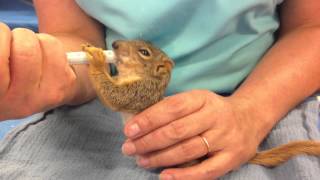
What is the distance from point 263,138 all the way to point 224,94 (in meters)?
0.16

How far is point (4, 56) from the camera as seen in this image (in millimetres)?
557

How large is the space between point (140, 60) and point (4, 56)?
28 centimetres

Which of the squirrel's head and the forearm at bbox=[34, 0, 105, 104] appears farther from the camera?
the forearm at bbox=[34, 0, 105, 104]

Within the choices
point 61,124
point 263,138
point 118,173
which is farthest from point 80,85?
point 263,138

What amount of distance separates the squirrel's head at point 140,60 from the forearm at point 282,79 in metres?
0.15

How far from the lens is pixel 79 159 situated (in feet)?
2.64

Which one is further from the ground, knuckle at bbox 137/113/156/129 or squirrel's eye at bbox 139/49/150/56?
squirrel's eye at bbox 139/49/150/56

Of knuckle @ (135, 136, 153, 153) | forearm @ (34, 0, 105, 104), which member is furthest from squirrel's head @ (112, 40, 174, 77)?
forearm @ (34, 0, 105, 104)

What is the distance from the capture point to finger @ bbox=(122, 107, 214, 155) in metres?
0.73

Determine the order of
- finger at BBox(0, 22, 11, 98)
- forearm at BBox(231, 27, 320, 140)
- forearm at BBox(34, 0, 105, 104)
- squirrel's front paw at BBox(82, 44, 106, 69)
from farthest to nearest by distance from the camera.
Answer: forearm at BBox(34, 0, 105, 104) < forearm at BBox(231, 27, 320, 140) < squirrel's front paw at BBox(82, 44, 106, 69) < finger at BBox(0, 22, 11, 98)

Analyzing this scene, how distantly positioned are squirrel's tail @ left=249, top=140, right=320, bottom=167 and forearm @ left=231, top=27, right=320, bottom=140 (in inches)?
2.3

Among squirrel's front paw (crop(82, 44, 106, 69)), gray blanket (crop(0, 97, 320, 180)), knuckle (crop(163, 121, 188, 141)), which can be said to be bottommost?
gray blanket (crop(0, 97, 320, 180))

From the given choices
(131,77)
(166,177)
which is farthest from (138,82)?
(166,177)

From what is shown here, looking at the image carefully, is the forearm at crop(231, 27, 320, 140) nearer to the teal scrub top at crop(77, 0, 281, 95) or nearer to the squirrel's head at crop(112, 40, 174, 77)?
the teal scrub top at crop(77, 0, 281, 95)
